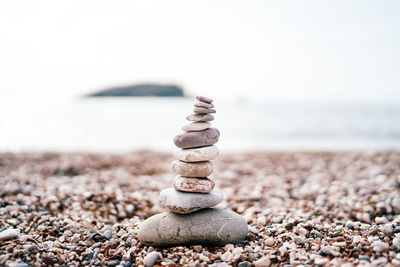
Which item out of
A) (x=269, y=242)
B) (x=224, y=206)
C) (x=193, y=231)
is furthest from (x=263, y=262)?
(x=224, y=206)

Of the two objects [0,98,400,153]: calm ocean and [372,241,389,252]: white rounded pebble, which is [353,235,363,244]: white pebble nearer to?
[372,241,389,252]: white rounded pebble

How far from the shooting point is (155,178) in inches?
308

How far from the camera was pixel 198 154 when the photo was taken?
3975 millimetres

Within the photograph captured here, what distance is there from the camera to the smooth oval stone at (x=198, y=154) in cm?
397

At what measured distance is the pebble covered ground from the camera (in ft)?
10.8

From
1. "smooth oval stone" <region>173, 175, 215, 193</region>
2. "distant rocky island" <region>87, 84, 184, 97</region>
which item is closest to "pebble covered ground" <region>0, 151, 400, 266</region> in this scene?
"smooth oval stone" <region>173, 175, 215, 193</region>

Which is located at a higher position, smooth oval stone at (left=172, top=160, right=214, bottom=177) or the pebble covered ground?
smooth oval stone at (left=172, top=160, right=214, bottom=177)

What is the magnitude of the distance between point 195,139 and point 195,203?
0.84m

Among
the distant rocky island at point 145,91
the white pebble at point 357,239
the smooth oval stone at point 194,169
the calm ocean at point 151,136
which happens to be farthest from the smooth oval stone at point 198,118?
the distant rocky island at point 145,91

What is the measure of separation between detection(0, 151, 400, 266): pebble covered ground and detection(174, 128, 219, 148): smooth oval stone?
51.6 inches

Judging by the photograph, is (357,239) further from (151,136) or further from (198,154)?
(151,136)

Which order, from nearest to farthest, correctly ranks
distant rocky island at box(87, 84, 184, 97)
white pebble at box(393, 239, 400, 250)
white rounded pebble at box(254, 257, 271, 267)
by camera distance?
white rounded pebble at box(254, 257, 271, 267), white pebble at box(393, 239, 400, 250), distant rocky island at box(87, 84, 184, 97)

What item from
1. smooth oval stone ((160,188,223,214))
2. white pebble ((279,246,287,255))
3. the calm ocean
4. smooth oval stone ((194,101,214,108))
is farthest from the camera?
the calm ocean

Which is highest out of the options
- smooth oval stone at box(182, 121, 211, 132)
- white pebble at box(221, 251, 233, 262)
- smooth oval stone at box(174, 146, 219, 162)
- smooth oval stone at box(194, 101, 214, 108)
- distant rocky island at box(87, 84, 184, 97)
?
distant rocky island at box(87, 84, 184, 97)
